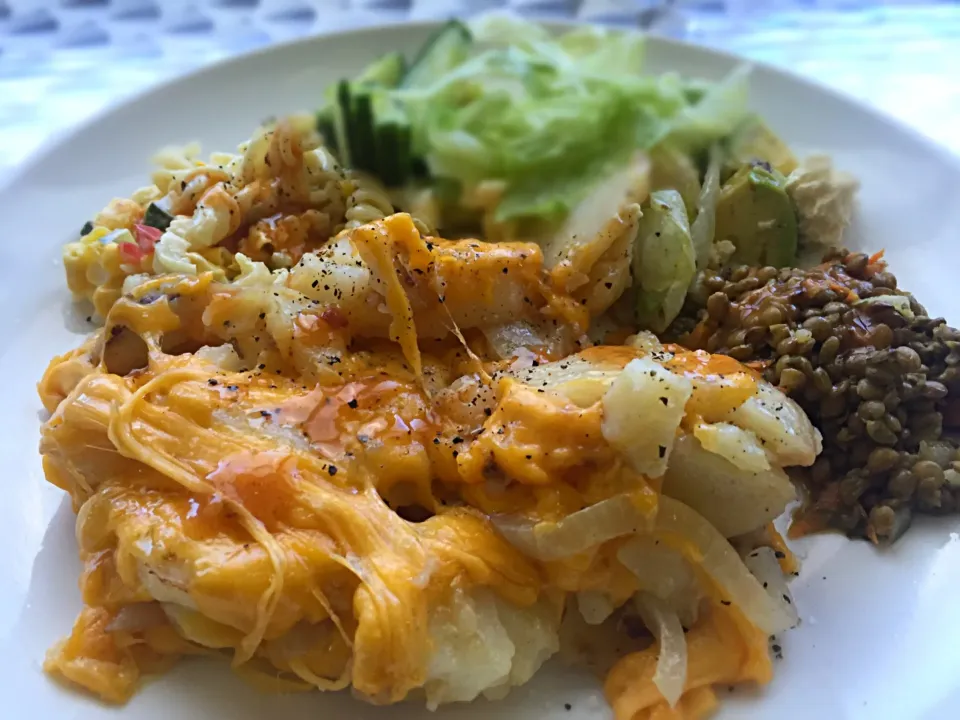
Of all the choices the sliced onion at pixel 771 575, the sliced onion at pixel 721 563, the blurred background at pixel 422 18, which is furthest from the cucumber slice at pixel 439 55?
the sliced onion at pixel 771 575

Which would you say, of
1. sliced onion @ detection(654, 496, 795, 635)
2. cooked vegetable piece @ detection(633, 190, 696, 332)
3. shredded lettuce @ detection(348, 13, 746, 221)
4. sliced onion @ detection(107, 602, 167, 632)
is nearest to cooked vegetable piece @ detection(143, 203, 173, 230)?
shredded lettuce @ detection(348, 13, 746, 221)

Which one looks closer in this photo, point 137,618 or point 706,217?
point 137,618

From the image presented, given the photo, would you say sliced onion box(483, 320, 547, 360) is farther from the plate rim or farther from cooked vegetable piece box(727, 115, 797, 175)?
the plate rim

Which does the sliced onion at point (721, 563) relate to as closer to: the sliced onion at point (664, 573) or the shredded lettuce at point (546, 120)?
the sliced onion at point (664, 573)

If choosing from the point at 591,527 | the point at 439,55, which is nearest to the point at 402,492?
the point at 591,527

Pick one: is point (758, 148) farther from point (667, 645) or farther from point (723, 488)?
point (667, 645)

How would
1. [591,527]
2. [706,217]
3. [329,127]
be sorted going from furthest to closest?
1. [329,127]
2. [706,217]
3. [591,527]
